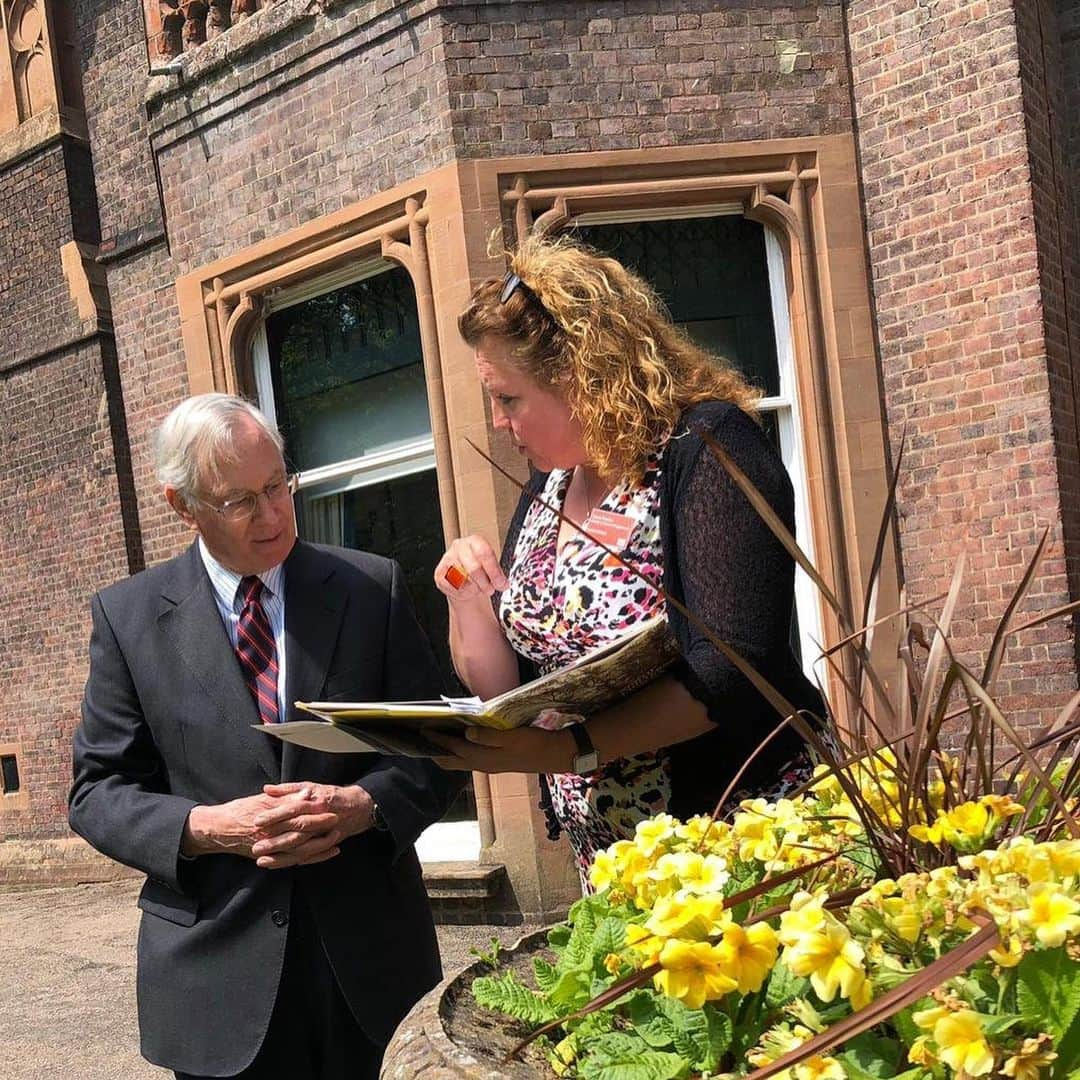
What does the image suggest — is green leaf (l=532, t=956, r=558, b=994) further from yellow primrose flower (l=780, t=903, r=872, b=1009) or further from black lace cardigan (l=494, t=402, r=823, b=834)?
black lace cardigan (l=494, t=402, r=823, b=834)

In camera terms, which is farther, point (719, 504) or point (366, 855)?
point (366, 855)

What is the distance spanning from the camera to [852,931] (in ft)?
3.81

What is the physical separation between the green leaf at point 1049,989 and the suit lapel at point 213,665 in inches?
67.5

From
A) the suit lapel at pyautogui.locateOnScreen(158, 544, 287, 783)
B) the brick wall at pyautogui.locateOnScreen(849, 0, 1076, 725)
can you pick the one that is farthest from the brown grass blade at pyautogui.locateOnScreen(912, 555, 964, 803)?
the brick wall at pyautogui.locateOnScreen(849, 0, 1076, 725)

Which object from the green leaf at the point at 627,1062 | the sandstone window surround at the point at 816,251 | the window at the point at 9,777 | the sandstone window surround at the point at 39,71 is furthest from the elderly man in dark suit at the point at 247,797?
the window at the point at 9,777

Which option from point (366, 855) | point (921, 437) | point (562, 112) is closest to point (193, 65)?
point (562, 112)

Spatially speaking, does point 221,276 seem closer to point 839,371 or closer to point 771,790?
point 839,371

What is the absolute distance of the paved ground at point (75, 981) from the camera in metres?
4.89

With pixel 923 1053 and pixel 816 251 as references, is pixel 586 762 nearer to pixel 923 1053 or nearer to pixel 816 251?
pixel 923 1053

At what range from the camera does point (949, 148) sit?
6.53 m

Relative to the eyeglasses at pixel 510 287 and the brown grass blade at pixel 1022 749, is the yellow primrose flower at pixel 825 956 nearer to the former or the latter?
the brown grass blade at pixel 1022 749

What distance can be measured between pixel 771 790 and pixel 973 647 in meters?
4.77

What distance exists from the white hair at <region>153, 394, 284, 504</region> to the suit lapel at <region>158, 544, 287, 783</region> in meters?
0.23

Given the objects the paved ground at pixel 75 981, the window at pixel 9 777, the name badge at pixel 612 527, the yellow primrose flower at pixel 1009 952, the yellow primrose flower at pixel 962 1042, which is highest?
the name badge at pixel 612 527
